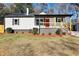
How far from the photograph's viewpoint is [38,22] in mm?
A: 25609

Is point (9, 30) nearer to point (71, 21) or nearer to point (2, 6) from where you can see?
point (2, 6)

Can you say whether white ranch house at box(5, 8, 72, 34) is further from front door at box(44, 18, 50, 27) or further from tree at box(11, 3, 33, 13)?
tree at box(11, 3, 33, 13)

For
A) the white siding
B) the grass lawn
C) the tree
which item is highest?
the tree

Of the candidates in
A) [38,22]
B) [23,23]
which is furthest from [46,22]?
[23,23]

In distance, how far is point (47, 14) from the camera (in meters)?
25.1

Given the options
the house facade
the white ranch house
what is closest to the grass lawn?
the house facade

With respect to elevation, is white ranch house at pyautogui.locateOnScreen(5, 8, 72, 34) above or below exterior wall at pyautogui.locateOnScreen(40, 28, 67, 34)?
above

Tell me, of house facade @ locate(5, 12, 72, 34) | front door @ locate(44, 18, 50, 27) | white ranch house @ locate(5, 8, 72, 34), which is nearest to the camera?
house facade @ locate(5, 12, 72, 34)

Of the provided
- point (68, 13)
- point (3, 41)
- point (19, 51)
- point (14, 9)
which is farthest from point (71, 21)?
point (19, 51)

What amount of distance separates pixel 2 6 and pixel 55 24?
5807 millimetres

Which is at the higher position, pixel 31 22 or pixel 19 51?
pixel 31 22

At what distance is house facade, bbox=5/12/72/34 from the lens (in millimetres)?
24062

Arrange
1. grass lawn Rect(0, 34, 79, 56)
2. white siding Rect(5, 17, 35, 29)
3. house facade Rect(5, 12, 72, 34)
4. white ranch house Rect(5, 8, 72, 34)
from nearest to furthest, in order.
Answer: grass lawn Rect(0, 34, 79, 56) → house facade Rect(5, 12, 72, 34) → white ranch house Rect(5, 8, 72, 34) → white siding Rect(5, 17, 35, 29)

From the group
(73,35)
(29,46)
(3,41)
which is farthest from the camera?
(73,35)
